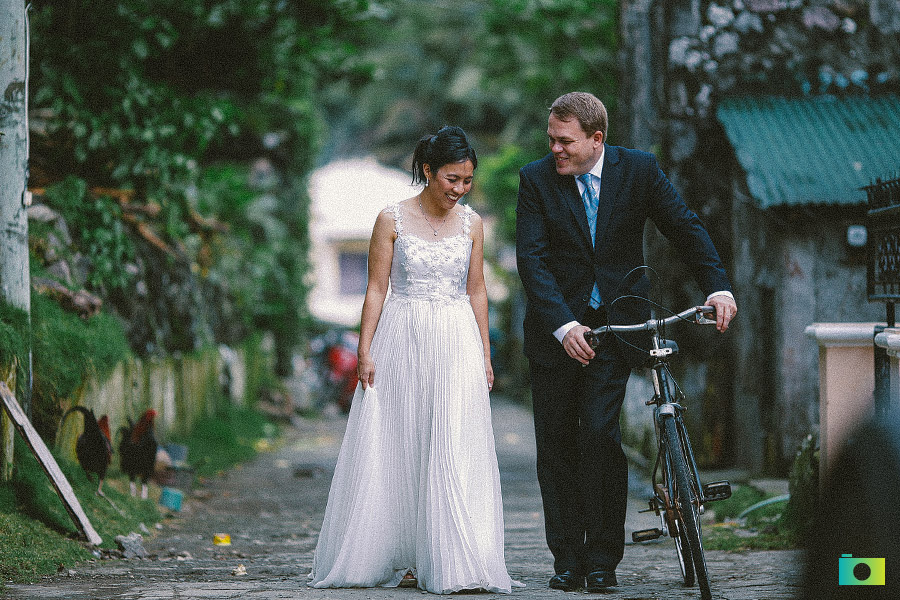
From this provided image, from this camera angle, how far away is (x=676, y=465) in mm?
4820

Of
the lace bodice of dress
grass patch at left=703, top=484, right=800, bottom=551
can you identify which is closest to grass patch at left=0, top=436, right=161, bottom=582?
→ the lace bodice of dress

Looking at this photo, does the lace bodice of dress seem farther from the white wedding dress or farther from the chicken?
the chicken

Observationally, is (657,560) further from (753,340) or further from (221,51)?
(221,51)

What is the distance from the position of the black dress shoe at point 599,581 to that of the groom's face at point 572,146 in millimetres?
1900

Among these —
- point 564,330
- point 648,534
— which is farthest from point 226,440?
point 564,330

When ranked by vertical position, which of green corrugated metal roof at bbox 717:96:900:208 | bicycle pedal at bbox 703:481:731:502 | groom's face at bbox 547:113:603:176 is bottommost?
bicycle pedal at bbox 703:481:731:502

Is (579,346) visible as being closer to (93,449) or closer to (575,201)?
(575,201)

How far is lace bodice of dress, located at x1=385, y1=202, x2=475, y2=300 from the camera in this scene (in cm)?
557

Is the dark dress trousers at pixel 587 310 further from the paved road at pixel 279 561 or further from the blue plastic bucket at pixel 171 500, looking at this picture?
the blue plastic bucket at pixel 171 500

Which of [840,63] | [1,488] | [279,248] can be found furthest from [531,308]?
[279,248]

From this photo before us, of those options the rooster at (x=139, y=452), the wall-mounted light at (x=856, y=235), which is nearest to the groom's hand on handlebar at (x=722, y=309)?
the rooster at (x=139, y=452)

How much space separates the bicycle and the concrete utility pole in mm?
3653

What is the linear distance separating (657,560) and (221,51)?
6721 millimetres

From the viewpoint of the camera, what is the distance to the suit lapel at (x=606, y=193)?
17.4 feet
